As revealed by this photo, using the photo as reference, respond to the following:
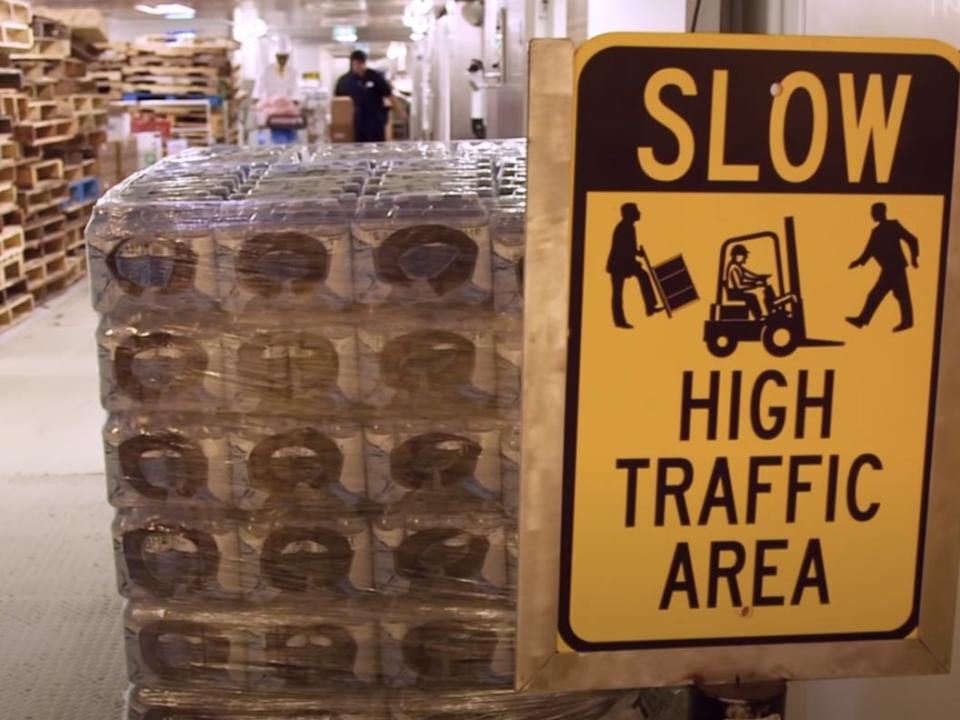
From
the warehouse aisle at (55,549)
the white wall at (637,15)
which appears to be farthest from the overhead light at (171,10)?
the white wall at (637,15)

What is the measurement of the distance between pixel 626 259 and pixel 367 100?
13700 mm

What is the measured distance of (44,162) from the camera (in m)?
9.45

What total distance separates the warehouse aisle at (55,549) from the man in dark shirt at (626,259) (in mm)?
2815

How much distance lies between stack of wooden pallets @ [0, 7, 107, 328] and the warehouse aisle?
51.4 inches

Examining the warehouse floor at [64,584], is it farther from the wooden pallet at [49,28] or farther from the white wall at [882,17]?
the wooden pallet at [49,28]

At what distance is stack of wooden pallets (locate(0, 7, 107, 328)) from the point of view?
28.2ft

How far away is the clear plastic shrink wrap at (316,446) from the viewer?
2.83 m

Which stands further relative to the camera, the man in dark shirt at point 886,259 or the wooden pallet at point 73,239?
the wooden pallet at point 73,239

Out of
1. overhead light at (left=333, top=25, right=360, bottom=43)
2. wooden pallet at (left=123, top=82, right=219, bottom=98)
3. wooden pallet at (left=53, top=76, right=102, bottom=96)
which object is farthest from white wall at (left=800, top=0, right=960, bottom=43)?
overhead light at (left=333, top=25, right=360, bottom=43)

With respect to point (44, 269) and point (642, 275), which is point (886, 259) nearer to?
point (642, 275)

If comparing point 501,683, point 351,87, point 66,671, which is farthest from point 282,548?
point 351,87

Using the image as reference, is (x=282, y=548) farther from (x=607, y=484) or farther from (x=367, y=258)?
(x=607, y=484)

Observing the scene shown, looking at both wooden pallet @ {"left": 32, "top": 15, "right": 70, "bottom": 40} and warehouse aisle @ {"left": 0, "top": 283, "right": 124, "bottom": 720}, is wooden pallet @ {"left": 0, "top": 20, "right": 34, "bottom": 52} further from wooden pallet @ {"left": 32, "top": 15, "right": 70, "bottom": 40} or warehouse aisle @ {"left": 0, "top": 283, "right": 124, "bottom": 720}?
warehouse aisle @ {"left": 0, "top": 283, "right": 124, "bottom": 720}

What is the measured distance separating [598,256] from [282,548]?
1864 millimetres
